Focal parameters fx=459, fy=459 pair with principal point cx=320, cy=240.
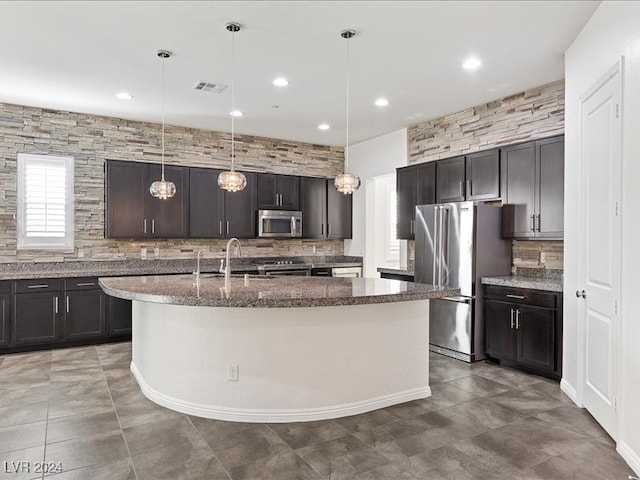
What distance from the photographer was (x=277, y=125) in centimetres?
675

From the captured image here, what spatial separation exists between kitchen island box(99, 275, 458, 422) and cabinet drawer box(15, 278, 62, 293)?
7.96 feet

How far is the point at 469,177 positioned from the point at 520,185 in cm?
73

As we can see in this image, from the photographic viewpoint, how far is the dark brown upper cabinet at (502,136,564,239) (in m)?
4.57

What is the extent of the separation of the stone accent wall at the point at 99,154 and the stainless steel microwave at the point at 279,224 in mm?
372

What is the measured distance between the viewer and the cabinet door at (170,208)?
6.38m

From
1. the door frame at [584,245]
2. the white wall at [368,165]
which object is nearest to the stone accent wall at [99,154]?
the white wall at [368,165]

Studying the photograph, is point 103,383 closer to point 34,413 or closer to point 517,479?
point 34,413

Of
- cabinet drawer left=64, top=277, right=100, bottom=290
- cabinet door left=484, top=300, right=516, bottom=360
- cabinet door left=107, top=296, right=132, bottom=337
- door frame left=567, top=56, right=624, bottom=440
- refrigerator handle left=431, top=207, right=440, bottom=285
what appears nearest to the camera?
door frame left=567, top=56, right=624, bottom=440

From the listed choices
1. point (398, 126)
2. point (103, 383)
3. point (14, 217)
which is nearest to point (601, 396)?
point (103, 383)

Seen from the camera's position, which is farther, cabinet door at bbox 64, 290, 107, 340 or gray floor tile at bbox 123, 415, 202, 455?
cabinet door at bbox 64, 290, 107, 340

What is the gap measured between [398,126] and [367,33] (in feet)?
10.4

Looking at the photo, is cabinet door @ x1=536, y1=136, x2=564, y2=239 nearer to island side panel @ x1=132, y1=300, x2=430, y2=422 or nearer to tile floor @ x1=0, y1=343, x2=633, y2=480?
tile floor @ x1=0, y1=343, x2=633, y2=480

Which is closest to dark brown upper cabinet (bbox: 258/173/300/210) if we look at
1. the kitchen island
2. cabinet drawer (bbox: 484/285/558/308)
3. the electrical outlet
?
cabinet drawer (bbox: 484/285/558/308)

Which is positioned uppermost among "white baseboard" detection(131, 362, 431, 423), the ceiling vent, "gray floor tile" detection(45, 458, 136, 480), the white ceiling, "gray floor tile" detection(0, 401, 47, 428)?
the white ceiling
